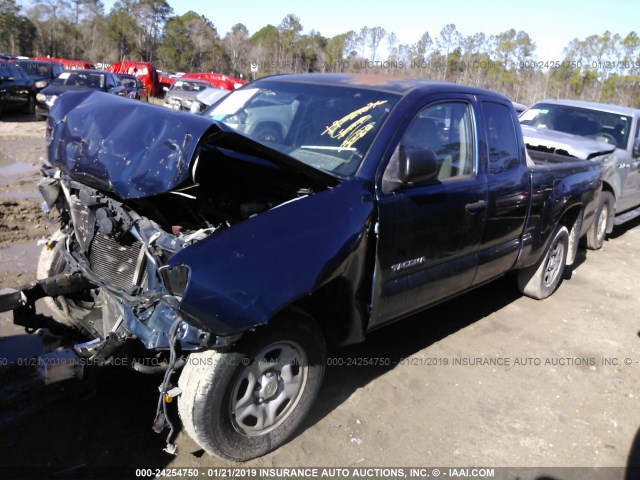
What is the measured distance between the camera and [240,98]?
14.4 feet

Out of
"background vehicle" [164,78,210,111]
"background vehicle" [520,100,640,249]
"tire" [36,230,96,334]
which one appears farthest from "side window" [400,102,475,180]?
"background vehicle" [164,78,210,111]

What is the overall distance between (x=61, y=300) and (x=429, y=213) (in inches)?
101

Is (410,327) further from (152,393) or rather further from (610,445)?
(152,393)

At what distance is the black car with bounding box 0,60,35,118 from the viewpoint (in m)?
16.2

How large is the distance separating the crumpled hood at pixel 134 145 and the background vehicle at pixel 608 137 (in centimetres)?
642

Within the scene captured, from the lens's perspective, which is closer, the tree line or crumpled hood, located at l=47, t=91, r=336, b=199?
crumpled hood, located at l=47, t=91, r=336, b=199

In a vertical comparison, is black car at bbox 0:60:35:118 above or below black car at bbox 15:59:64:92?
below

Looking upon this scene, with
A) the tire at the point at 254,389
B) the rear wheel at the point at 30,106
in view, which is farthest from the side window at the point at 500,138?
the rear wheel at the point at 30,106

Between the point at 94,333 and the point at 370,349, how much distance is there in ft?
6.99

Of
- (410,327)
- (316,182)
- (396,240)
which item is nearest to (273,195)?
(316,182)

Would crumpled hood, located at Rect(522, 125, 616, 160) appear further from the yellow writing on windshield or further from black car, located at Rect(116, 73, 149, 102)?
black car, located at Rect(116, 73, 149, 102)

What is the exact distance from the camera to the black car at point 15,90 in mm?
16250

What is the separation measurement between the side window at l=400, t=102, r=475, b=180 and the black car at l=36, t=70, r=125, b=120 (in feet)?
47.3

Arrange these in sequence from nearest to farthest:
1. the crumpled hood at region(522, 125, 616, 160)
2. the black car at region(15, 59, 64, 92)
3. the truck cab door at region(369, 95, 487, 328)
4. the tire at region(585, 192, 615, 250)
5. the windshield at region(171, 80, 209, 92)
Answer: the truck cab door at region(369, 95, 487, 328), the crumpled hood at region(522, 125, 616, 160), the tire at region(585, 192, 615, 250), the black car at region(15, 59, 64, 92), the windshield at region(171, 80, 209, 92)
